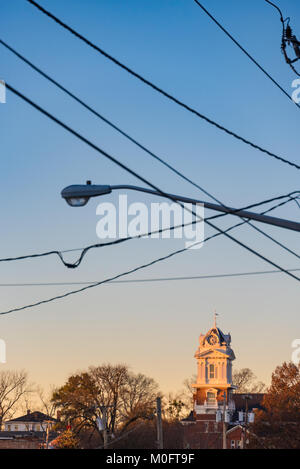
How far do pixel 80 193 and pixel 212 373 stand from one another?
275ft

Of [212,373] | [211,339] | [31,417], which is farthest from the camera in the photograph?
[31,417]

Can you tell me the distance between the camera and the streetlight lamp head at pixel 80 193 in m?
11.1

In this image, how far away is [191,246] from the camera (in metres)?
14.6

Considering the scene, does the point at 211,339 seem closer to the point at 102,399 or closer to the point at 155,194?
the point at 102,399

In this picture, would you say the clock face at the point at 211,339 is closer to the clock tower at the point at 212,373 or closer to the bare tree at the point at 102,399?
the clock tower at the point at 212,373

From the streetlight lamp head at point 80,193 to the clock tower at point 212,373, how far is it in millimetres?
81886

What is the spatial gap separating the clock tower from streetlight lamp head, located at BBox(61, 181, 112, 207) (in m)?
81.9

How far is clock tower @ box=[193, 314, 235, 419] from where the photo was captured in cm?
9081

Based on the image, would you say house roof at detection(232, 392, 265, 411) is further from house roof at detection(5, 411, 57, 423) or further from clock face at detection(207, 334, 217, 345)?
house roof at detection(5, 411, 57, 423)

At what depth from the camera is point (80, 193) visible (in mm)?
11086

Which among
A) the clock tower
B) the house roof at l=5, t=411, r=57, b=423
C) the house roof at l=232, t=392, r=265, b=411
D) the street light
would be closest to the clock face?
the clock tower

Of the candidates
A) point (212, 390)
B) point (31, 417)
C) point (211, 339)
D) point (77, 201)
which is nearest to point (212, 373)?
point (212, 390)

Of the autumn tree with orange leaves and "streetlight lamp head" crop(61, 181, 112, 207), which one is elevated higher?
"streetlight lamp head" crop(61, 181, 112, 207)
